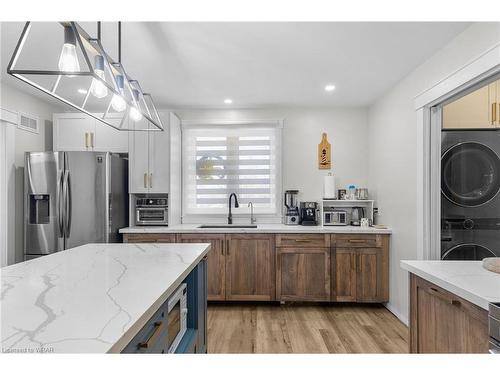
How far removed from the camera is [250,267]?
11.0 ft

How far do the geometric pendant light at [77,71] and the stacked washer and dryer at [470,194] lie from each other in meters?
2.60

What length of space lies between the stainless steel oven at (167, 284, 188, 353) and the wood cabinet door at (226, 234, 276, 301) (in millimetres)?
1620

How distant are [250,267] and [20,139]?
9.89ft

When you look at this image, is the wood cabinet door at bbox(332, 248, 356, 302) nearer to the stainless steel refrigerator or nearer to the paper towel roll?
the paper towel roll

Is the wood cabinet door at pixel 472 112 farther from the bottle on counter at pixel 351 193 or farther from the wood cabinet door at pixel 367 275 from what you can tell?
the wood cabinet door at pixel 367 275

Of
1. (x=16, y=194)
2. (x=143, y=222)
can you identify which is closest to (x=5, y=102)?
(x=16, y=194)

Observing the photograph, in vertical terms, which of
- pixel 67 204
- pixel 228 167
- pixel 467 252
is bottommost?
pixel 467 252

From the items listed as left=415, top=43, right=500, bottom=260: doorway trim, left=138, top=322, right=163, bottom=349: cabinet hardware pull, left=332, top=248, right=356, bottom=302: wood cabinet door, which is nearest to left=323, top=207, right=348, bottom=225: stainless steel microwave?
left=332, top=248, right=356, bottom=302: wood cabinet door

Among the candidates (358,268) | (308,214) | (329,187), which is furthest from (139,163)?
(358,268)

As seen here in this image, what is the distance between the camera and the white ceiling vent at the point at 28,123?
3.27 meters

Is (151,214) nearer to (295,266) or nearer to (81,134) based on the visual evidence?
(81,134)
